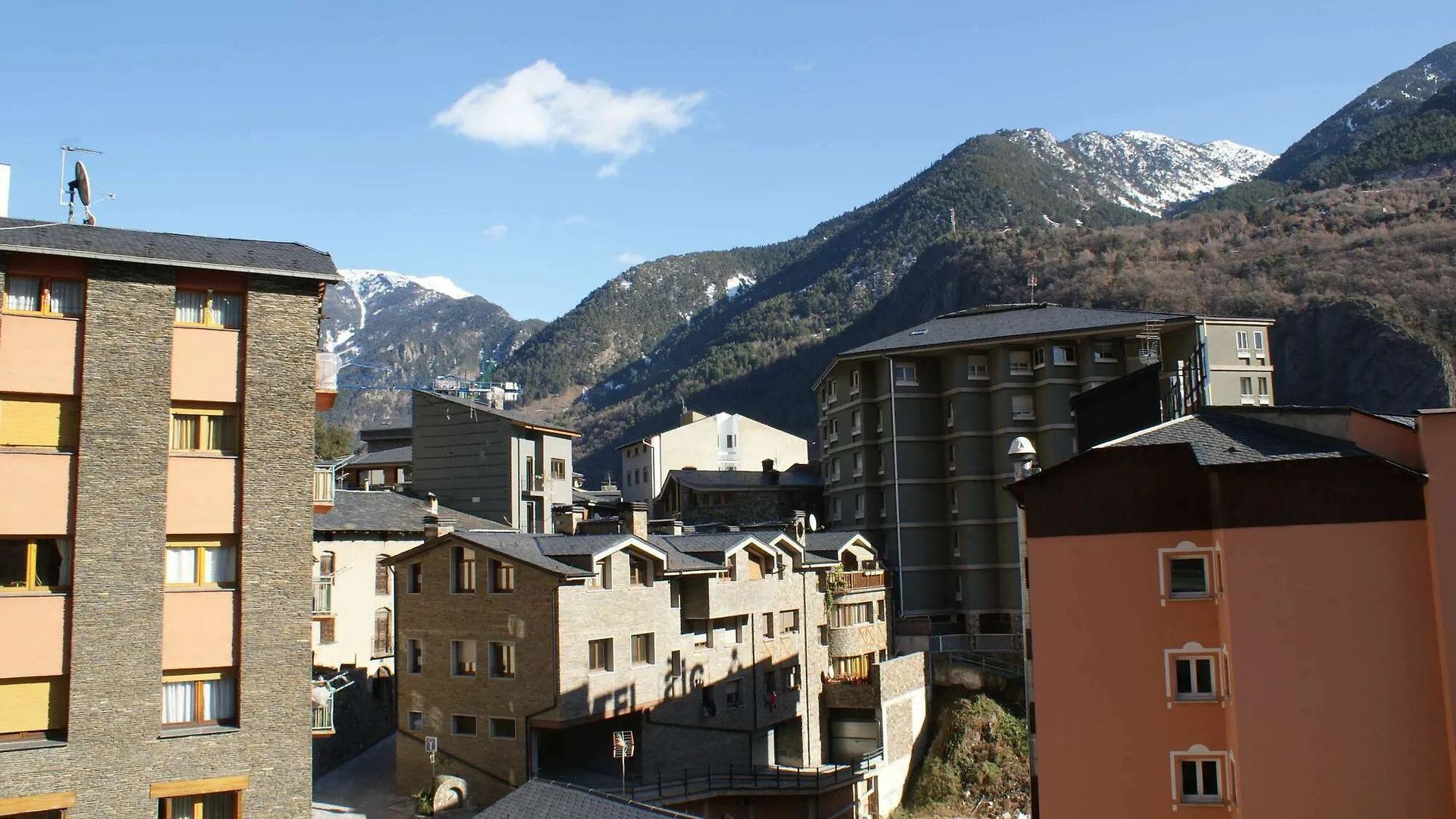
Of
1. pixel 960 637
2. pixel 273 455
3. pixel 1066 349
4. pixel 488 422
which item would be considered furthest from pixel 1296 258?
pixel 273 455

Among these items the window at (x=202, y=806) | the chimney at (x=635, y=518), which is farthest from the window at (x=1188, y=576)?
the chimney at (x=635, y=518)

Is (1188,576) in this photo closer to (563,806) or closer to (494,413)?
(563,806)

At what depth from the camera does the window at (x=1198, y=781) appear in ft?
81.6

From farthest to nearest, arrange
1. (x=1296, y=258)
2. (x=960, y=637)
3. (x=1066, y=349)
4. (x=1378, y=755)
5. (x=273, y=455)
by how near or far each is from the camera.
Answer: (x=1296, y=258), (x=1066, y=349), (x=960, y=637), (x=273, y=455), (x=1378, y=755)

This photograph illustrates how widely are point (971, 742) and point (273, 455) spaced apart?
1496 inches

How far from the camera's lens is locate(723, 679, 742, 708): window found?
159 feet

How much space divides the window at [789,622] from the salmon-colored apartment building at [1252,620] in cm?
2610

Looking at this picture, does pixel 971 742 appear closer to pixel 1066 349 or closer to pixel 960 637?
pixel 960 637

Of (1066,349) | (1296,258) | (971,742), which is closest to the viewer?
(971,742)

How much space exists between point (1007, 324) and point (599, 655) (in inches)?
1472

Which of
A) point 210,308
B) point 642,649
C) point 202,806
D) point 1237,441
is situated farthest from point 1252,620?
point 642,649

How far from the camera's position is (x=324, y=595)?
151 feet

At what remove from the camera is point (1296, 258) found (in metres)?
126

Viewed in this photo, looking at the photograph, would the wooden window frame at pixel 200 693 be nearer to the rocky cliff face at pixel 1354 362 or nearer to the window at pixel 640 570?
the window at pixel 640 570
